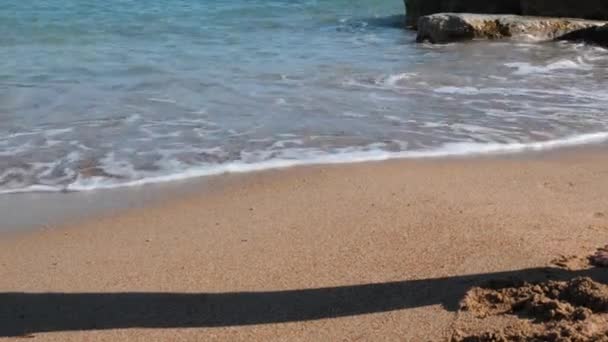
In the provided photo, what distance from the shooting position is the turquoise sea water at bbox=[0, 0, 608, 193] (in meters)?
6.26

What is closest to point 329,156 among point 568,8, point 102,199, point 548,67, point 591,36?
point 102,199

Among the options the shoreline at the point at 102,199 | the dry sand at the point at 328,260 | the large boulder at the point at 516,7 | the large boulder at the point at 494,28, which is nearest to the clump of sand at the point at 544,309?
the dry sand at the point at 328,260

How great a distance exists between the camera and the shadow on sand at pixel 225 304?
3.50m

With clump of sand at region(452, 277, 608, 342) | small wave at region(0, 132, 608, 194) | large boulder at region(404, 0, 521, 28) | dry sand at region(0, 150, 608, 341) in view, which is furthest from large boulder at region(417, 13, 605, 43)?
clump of sand at region(452, 277, 608, 342)

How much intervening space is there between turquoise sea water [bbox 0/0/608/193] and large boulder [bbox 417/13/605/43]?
0.44 metres

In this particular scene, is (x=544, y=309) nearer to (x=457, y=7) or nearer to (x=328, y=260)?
(x=328, y=260)

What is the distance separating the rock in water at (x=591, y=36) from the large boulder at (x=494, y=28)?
0.09m

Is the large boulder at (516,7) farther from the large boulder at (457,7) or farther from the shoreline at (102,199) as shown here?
the shoreline at (102,199)

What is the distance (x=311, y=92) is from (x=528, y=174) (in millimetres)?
3252

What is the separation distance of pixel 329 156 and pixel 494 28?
738cm

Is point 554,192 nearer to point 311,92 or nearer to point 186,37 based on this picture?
point 311,92

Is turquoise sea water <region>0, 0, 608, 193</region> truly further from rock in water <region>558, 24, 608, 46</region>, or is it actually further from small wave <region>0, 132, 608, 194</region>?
rock in water <region>558, 24, 608, 46</region>

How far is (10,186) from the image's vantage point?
18.4ft

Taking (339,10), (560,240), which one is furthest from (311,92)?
(339,10)
